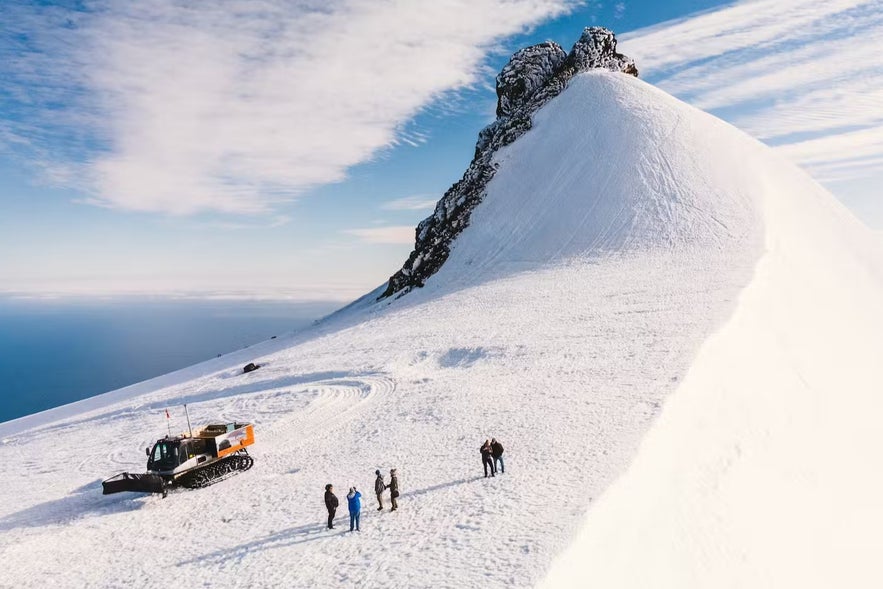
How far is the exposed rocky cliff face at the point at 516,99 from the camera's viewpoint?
64.1 meters

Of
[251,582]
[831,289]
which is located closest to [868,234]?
[831,289]

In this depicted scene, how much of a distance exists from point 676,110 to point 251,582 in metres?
69.8

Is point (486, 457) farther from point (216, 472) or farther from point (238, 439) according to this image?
point (216, 472)

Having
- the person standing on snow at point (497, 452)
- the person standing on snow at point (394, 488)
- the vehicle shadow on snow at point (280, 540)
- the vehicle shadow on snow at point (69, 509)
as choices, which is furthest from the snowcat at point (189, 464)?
the person standing on snow at point (497, 452)

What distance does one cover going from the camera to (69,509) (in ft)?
58.6

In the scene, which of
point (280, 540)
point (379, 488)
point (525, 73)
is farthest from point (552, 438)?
point (525, 73)

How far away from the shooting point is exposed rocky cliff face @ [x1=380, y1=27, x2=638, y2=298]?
64125 millimetres

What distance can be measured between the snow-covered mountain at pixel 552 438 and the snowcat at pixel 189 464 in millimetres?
599

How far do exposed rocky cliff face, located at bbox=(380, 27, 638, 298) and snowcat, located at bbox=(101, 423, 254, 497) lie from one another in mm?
41753

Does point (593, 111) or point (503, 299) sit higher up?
point (593, 111)

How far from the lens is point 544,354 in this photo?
27000mm

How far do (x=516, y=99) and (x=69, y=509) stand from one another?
7665 cm

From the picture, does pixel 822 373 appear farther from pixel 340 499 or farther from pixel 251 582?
pixel 251 582

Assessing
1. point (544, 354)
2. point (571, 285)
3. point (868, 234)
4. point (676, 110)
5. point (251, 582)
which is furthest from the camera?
point (676, 110)
